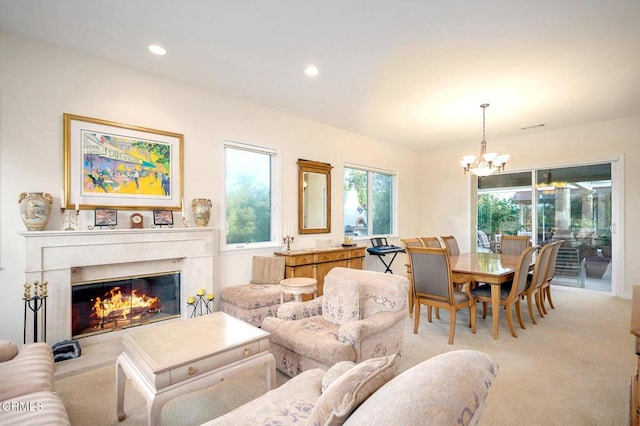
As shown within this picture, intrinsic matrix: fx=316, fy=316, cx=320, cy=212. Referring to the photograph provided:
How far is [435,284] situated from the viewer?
3406 millimetres

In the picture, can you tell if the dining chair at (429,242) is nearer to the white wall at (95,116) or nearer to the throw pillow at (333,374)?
the white wall at (95,116)

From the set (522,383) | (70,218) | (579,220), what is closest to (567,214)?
(579,220)

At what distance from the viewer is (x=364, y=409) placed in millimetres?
910

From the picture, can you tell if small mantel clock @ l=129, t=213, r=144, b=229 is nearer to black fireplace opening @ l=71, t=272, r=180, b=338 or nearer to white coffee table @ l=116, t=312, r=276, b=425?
black fireplace opening @ l=71, t=272, r=180, b=338

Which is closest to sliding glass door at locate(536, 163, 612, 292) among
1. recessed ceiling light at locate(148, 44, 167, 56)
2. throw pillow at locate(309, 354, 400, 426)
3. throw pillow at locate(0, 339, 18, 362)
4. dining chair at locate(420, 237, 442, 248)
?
dining chair at locate(420, 237, 442, 248)

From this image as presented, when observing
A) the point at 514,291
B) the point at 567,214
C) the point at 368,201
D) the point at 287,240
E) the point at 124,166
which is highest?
the point at 124,166

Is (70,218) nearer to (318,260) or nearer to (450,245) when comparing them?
(318,260)

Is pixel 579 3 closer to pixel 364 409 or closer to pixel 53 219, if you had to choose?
pixel 364 409

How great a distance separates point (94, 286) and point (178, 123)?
1.96 m

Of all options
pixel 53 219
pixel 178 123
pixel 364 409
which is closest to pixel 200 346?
pixel 364 409

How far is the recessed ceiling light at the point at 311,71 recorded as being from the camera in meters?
3.33

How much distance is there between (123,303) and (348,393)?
323 cm

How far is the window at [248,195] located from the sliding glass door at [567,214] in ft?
15.6

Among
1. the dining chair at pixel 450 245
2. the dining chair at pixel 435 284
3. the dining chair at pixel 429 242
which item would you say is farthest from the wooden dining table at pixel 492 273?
the dining chair at pixel 450 245
